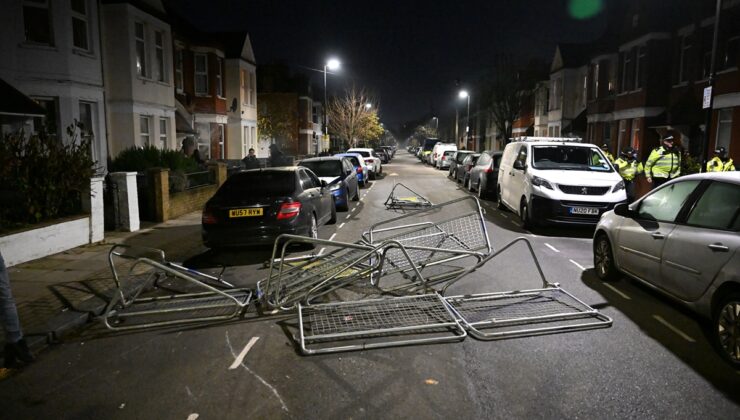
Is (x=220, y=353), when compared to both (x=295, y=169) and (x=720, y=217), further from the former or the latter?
(x=295, y=169)

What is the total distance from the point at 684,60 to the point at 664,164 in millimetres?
13141

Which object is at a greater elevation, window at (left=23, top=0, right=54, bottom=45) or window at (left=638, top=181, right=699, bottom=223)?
window at (left=23, top=0, right=54, bottom=45)

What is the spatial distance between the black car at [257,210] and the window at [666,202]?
5174 millimetres

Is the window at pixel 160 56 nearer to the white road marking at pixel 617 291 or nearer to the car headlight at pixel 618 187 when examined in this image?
the car headlight at pixel 618 187

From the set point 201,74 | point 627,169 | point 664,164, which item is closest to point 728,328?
point 664,164

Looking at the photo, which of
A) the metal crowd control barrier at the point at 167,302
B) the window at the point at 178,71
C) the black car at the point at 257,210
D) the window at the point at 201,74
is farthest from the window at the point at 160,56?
the metal crowd control barrier at the point at 167,302

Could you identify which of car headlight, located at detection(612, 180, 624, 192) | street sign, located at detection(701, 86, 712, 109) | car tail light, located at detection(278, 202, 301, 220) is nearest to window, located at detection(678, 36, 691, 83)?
street sign, located at detection(701, 86, 712, 109)

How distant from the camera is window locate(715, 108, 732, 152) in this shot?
19.1 metres

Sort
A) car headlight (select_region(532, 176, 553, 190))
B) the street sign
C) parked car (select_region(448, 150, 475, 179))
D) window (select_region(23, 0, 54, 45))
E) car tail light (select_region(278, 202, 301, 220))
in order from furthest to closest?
1. parked car (select_region(448, 150, 475, 179))
2. window (select_region(23, 0, 54, 45))
3. the street sign
4. car headlight (select_region(532, 176, 553, 190))
5. car tail light (select_region(278, 202, 301, 220))

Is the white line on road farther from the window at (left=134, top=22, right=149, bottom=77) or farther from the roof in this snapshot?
the window at (left=134, top=22, right=149, bottom=77)

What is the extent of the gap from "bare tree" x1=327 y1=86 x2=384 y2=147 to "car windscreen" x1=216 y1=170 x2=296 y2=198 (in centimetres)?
4961

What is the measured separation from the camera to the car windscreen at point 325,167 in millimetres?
15053

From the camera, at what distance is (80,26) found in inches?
664

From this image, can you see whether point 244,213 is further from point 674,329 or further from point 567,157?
point 567,157
